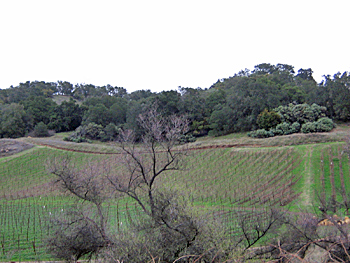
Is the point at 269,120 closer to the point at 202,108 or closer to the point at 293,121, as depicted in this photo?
the point at 293,121

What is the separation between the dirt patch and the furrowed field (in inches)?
212

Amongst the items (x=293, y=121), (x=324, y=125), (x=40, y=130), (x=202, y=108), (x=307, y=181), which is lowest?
(x=307, y=181)

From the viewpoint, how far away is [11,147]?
141ft

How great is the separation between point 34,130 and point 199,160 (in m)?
35.7

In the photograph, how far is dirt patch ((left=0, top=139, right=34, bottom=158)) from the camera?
41969mm

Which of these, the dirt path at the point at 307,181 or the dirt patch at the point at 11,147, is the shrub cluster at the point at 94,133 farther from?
the dirt path at the point at 307,181

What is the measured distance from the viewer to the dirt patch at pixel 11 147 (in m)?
42.0

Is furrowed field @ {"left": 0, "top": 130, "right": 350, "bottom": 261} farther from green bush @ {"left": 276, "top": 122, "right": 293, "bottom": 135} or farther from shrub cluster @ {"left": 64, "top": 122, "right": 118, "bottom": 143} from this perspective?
shrub cluster @ {"left": 64, "top": 122, "right": 118, "bottom": 143}

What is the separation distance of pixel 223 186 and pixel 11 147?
102 ft

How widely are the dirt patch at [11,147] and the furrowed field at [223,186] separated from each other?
540 centimetres

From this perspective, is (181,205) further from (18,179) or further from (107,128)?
Answer: (107,128)

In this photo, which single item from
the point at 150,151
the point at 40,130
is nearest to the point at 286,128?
the point at 150,151

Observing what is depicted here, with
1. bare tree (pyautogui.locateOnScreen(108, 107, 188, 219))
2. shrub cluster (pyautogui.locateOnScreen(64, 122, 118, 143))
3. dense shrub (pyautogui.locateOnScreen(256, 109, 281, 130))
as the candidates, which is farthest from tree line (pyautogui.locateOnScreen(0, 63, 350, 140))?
bare tree (pyautogui.locateOnScreen(108, 107, 188, 219))

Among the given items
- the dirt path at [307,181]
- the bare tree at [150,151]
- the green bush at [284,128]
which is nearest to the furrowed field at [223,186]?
the dirt path at [307,181]
